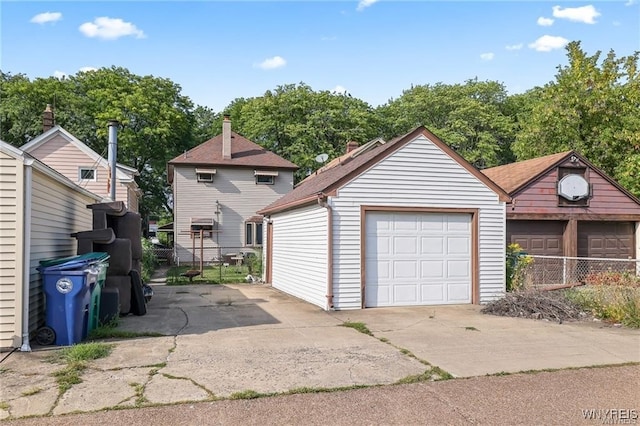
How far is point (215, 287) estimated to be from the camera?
15.5 metres

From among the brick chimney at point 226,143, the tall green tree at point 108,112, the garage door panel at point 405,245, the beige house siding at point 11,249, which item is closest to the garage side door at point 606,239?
the garage door panel at point 405,245

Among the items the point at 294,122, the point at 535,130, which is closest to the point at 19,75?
the point at 294,122

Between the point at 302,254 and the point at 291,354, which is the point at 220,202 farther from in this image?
the point at 291,354

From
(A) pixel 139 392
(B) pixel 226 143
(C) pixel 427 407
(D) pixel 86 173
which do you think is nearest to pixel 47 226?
(A) pixel 139 392

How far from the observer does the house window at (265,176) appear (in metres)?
26.2

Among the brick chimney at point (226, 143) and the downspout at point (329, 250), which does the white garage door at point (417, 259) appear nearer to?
the downspout at point (329, 250)

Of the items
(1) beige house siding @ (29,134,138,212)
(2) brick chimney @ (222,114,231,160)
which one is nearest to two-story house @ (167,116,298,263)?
(2) brick chimney @ (222,114,231,160)

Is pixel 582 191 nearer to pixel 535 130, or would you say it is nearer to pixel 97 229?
pixel 535 130

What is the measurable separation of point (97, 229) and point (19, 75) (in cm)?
3455

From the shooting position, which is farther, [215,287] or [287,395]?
[215,287]

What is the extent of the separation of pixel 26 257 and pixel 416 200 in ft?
25.3

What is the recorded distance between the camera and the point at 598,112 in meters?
20.0

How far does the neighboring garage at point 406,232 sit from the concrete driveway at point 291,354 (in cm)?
80

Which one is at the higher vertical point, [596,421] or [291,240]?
[291,240]
